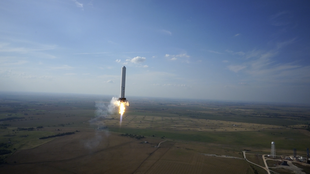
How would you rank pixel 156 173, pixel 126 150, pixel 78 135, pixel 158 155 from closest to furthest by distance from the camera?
pixel 156 173, pixel 158 155, pixel 126 150, pixel 78 135

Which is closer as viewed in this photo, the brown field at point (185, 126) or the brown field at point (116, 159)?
the brown field at point (116, 159)

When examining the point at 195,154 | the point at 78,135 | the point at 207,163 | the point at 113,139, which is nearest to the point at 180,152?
the point at 195,154

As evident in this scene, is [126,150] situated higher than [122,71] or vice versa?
[122,71]

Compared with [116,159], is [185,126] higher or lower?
lower

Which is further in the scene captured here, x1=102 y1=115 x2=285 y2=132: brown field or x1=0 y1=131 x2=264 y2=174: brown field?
x1=102 y1=115 x2=285 y2=132: brown field

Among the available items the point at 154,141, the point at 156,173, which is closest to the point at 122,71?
the point at 156,173

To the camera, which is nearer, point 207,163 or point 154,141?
point 207,163

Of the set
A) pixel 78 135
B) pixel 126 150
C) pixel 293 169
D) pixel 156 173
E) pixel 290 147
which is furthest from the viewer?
pixel 78 135

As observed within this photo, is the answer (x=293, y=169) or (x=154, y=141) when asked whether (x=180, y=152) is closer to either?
(x=154, y=141)

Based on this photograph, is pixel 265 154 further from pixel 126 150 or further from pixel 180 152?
pixel 126 150

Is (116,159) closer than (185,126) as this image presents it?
Yes
